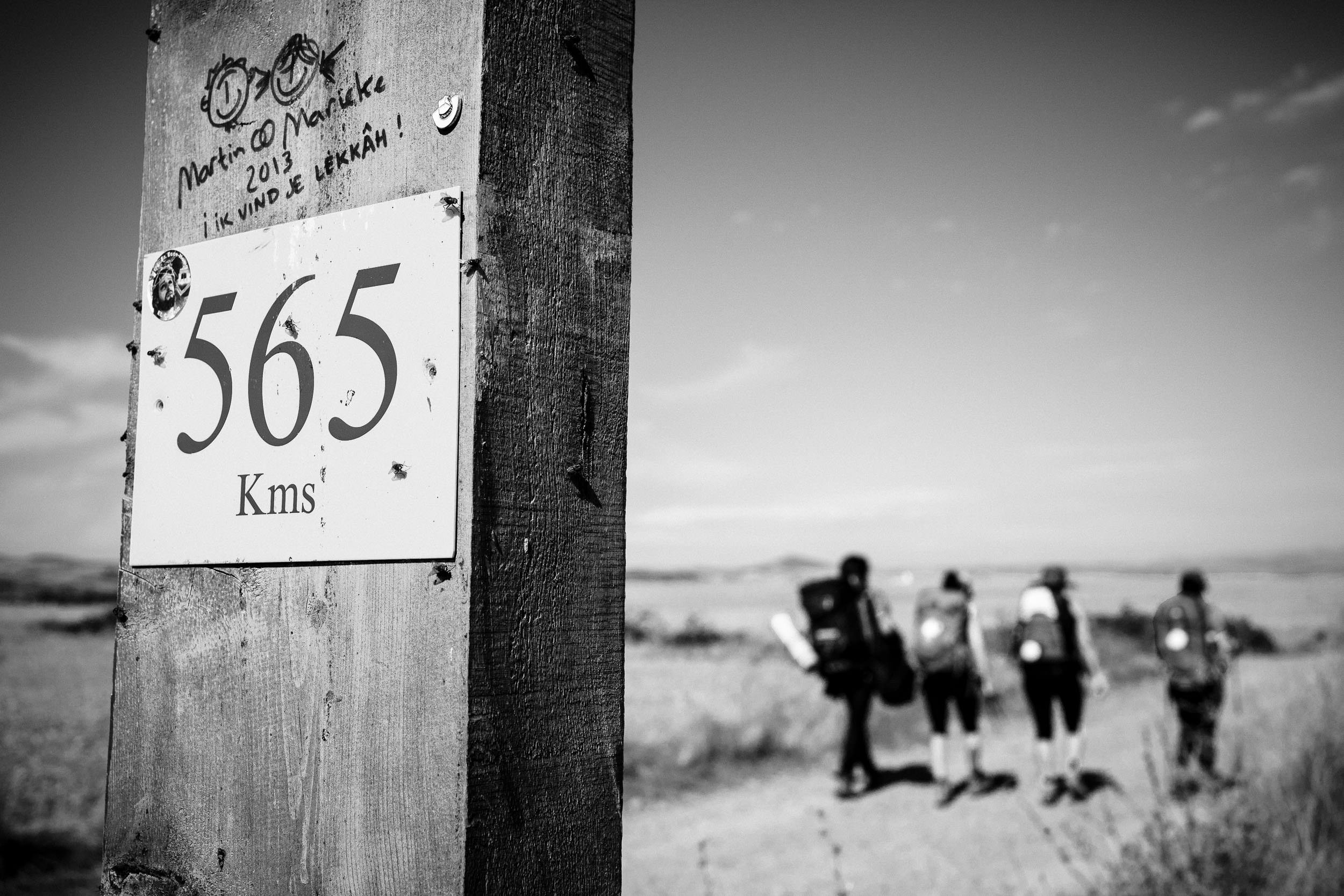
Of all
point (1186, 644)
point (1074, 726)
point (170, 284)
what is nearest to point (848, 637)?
point (1074, 726)

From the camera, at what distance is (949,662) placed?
26.2 ft

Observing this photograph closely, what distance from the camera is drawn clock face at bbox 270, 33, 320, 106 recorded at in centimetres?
158

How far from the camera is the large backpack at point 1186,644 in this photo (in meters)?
7.83

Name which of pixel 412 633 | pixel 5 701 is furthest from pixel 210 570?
pixel 5 701

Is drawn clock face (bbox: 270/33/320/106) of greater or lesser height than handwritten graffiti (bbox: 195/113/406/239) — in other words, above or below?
above

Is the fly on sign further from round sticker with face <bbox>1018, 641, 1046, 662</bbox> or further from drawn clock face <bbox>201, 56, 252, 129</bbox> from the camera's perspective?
round sticker with face <bbox>1018, 641, 1046, 662</bbox>

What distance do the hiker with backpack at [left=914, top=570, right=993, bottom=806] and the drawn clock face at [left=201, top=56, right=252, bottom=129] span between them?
23.5ft

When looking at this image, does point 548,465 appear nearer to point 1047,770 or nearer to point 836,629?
point 836,629

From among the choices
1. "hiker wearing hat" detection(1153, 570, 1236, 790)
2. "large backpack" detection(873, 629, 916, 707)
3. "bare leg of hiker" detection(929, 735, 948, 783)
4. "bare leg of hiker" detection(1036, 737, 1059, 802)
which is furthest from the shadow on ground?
"hiker wearing hat" detection(1153, 570, 1236, 790)

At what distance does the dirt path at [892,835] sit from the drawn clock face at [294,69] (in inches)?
155

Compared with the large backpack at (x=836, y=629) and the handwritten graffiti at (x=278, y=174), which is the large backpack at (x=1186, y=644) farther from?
the handwritten graffiti at (x=278, y=174)

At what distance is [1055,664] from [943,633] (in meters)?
0.86

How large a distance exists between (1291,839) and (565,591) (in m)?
4.52

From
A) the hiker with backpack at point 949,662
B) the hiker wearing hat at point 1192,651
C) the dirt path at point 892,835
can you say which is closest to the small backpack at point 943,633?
the hiker with backpack at point 949,662
